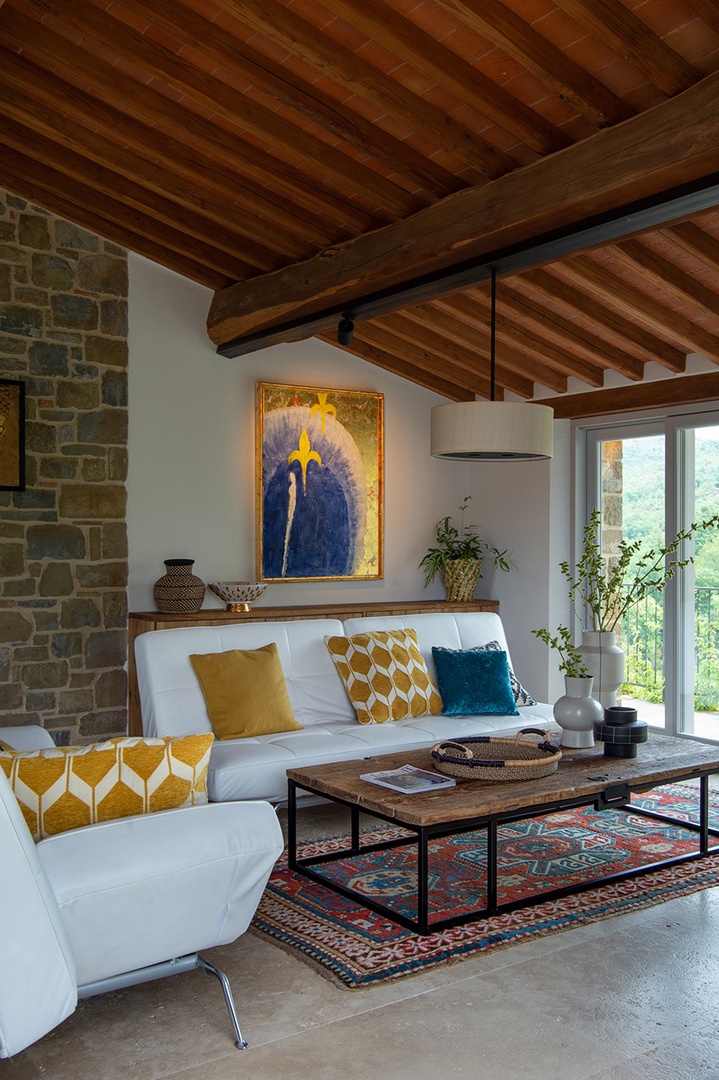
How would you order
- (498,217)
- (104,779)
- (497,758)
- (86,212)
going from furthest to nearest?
1. (86,212)
2. (498,217)
3. (497,758)
4. (104,779)

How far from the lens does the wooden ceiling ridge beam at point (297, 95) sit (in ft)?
11.9

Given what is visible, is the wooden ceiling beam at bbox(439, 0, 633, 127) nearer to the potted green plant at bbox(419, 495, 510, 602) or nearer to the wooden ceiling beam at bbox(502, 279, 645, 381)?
the wooden ceiling beam at bbox(502, 279, 645, 381)

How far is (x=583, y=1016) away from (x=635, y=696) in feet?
12.6

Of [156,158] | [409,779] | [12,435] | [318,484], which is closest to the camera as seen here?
[409,779]

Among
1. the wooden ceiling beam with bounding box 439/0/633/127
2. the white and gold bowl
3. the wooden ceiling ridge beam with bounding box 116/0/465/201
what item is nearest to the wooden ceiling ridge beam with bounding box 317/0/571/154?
the wooden ceiling beam with bounding box 439/0/633/127

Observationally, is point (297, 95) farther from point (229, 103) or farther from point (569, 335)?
point (569, 335)

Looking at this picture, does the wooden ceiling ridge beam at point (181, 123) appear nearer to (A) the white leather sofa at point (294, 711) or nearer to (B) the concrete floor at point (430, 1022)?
(A) the white leather sofa at point (294, 711)

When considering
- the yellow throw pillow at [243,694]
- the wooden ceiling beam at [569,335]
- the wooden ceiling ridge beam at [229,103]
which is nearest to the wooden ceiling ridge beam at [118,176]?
the wooden ceiling ridge beam at [229,103]

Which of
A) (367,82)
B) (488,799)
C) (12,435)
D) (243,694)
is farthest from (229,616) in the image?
(367,82)

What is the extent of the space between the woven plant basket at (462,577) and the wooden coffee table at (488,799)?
280 cm

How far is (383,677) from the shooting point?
4848 millimetres

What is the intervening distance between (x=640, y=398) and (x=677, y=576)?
3.76 feet

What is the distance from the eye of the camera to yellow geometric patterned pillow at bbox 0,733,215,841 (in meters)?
2.38

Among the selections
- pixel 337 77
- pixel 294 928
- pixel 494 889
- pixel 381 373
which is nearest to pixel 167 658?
pixel 294 928
